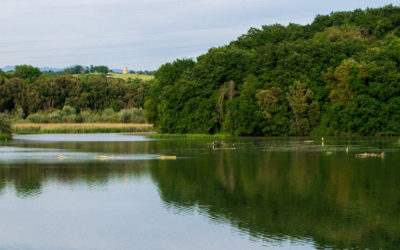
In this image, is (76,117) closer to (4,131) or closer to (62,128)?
(62,128)

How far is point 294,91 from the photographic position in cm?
7731

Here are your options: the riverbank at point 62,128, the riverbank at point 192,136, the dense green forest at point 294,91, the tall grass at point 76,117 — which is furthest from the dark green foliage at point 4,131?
the tall grass at point 76,117

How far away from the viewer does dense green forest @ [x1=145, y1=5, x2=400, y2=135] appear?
244ft

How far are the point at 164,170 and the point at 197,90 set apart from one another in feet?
169

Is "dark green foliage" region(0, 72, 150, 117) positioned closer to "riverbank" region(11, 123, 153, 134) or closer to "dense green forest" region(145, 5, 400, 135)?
"riverbank" region(11, 123, 153, 134)

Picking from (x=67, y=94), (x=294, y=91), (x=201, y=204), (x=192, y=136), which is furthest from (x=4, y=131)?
(x=67, y=94)

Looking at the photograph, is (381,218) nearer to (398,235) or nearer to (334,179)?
(398,235)

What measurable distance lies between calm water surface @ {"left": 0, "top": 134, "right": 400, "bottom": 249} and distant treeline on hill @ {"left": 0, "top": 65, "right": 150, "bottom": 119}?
8775 centimetres

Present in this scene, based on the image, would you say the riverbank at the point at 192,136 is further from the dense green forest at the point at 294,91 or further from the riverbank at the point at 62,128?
the riverbank at the point at 62,128

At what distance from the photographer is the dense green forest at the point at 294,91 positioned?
7438 cm

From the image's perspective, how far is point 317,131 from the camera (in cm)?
7700

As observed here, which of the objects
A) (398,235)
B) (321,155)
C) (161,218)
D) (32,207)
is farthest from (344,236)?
(321,155)

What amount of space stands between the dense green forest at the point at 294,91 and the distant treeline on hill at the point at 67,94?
40207 millimetres

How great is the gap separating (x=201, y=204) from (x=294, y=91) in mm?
57059
